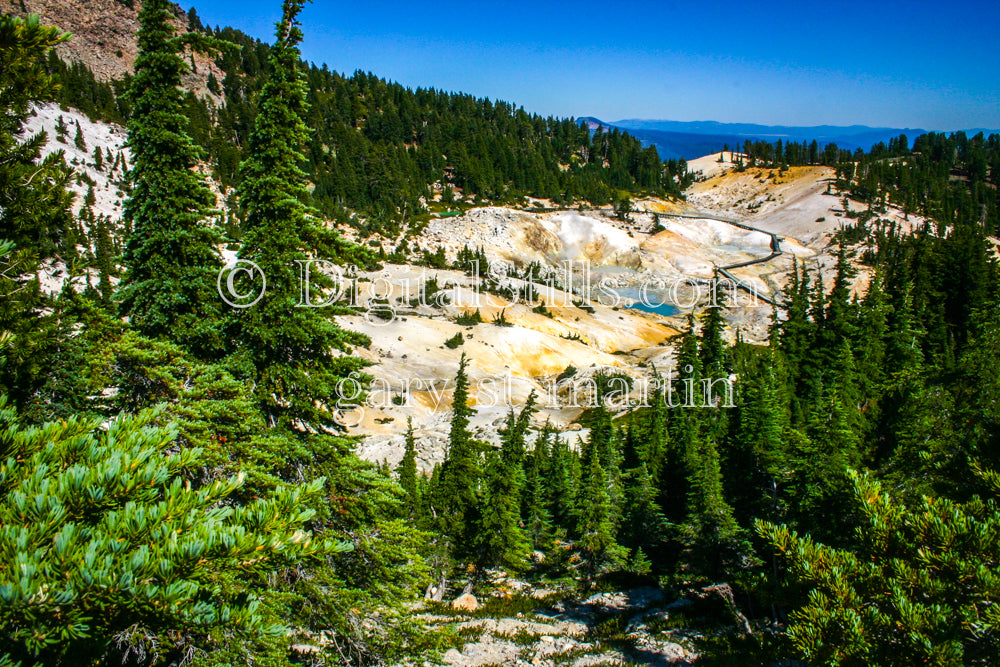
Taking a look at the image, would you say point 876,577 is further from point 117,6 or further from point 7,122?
point 117,6

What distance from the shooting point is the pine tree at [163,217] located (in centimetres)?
1176

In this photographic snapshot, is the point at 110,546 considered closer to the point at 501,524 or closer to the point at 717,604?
the point at 717,604

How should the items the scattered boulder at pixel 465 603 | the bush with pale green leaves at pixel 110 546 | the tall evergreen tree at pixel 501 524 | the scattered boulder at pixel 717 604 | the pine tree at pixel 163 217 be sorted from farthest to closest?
the tall evergreen tree at pixel 501 524 → the scattered boulder at pixel 465 603 → the scattered boulder at pixel 717 604 → the pine tree at pixel 163 217 → the bush with pale green leaves at pixel 110 546

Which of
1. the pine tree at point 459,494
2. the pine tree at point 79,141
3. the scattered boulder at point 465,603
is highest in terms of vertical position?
the pine tree at point 79,141

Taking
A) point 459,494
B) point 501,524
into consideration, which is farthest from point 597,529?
point 459,494

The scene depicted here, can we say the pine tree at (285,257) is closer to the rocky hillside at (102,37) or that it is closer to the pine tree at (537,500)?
the pine tree at (537,500)

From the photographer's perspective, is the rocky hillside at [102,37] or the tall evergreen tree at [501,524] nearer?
the tall evergreen tree at [501,524]

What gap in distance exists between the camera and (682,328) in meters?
87.7

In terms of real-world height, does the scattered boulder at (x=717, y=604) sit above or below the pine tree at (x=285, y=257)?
below

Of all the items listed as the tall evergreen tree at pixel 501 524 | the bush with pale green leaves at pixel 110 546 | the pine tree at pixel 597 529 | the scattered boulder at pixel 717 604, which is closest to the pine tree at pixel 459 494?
the tall evergreen tree at pixel 501 524

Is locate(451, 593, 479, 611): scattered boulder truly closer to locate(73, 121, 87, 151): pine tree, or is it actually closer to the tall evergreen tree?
the tall evergreen tree

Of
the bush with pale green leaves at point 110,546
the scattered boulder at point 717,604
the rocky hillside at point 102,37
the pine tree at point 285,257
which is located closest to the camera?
the bush with pale green leaves at point 110,546

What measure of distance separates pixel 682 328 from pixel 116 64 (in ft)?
534

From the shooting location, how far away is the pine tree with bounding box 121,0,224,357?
11.8m
